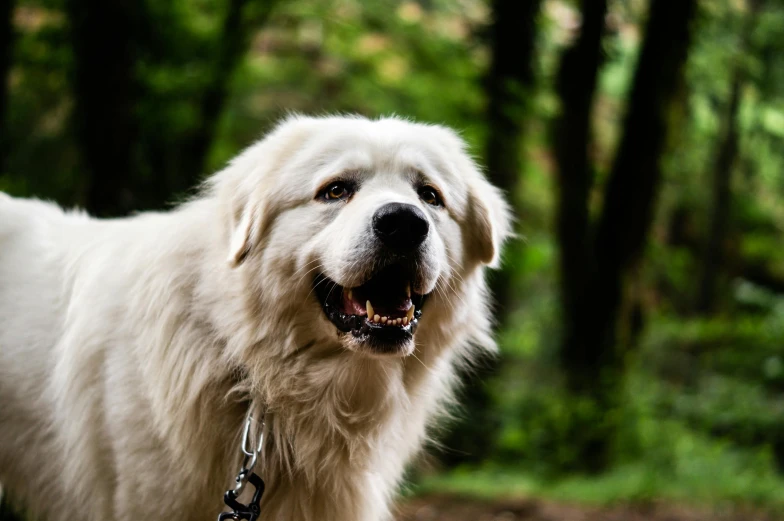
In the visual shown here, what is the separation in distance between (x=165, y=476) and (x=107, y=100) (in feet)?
12.1

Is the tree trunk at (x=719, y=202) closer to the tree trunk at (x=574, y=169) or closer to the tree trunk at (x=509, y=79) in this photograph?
the tree trunk at (x=574, y=169)

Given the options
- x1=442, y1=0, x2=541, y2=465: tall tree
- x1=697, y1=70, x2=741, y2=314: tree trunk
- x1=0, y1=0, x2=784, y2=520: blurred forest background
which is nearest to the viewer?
x1=0, y1=0, x2=784, y2=520: blurred forest background

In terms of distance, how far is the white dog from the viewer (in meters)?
2.53

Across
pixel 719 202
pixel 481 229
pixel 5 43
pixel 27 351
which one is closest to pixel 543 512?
pixel 481 229

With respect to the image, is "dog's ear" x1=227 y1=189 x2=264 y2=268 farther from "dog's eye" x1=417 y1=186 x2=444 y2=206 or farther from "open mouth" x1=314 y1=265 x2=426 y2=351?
"dog's eye" x1=417 y1=186 x2=444 y2=206

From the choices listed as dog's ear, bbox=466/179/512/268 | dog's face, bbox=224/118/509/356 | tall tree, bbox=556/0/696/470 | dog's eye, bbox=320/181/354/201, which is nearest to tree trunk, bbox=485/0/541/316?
tall tree, bbox=556/0/696/470

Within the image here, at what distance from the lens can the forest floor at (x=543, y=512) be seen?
552 cm

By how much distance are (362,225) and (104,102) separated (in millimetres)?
3605

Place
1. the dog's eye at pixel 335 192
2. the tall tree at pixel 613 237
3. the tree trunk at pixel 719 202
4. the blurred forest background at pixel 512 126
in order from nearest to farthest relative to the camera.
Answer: the dog's eye at pixel 335 192 → the blurred forest background at pixel 512 126 → the tall tree at pixel 613 237 → the tree trunk at pixel 719 202

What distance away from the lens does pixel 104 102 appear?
5.28 meters

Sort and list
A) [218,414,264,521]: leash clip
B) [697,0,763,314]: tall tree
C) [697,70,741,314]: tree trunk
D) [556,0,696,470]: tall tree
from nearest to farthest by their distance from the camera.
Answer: [218,414,264,521]: leash clip < [556,0,696,470]: tall tree < [697,0,763,314]: tall tree < [697,70,741,314]: tree trunk

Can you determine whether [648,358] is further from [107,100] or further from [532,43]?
[107,100]

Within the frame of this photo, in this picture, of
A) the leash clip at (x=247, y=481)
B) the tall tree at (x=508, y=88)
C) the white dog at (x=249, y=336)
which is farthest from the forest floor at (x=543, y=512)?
the leash clip at (x=247, y=481)

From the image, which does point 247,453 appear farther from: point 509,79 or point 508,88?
point 509,79
